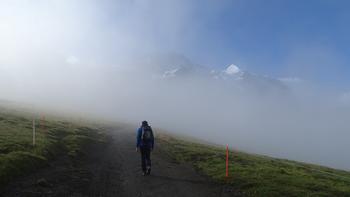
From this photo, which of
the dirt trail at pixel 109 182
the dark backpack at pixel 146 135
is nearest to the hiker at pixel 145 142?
the dark backpack at pixel 146 135

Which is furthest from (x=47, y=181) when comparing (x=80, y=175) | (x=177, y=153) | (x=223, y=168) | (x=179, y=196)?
(x=177, y=153)

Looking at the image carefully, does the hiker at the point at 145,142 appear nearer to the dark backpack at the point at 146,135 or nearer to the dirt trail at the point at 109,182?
the dark backpack at the point at 146,135

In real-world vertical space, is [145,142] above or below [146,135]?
below

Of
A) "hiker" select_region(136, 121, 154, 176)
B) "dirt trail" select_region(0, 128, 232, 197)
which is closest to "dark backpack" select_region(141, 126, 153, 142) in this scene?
"hiker" select_region(136, 121, 154, 176)

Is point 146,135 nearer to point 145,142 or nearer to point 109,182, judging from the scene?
point 145,142

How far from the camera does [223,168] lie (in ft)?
98.4

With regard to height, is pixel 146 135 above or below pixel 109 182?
above

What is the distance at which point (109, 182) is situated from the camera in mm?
21422

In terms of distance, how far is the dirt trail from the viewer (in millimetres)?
18625

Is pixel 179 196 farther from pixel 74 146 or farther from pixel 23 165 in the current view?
pixel 74 146

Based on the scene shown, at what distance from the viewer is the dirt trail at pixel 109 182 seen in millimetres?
18625

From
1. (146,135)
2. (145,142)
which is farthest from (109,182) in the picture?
(146,135)

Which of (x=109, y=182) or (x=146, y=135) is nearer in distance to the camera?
(x=109, y=182)

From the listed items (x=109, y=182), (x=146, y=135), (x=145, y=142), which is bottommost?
(x=109, y=182)
